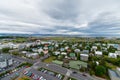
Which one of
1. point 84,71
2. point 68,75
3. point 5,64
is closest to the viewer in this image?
point 68,75

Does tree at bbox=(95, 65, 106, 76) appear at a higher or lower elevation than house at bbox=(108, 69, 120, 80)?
higher

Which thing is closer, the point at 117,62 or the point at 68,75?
the point at 68,75

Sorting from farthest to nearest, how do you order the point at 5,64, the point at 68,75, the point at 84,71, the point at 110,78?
1. the point at 5,64
2. the point at 84,71
3. the point at 68,75
4. the point at 110,78

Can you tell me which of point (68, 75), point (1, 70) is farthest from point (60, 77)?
point (1, 70)

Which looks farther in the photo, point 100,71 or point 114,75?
point 100,71

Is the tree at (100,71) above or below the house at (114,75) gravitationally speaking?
above

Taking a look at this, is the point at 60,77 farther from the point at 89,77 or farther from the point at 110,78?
the point at 110,78

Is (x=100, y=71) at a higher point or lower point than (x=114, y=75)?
higher

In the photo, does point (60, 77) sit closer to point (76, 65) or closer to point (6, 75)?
point (76, 65)

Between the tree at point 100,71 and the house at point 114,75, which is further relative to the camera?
the tree at point 100,71

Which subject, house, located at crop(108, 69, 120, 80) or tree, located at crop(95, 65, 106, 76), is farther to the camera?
tree, located at crop(95, 65, 106, 76)
